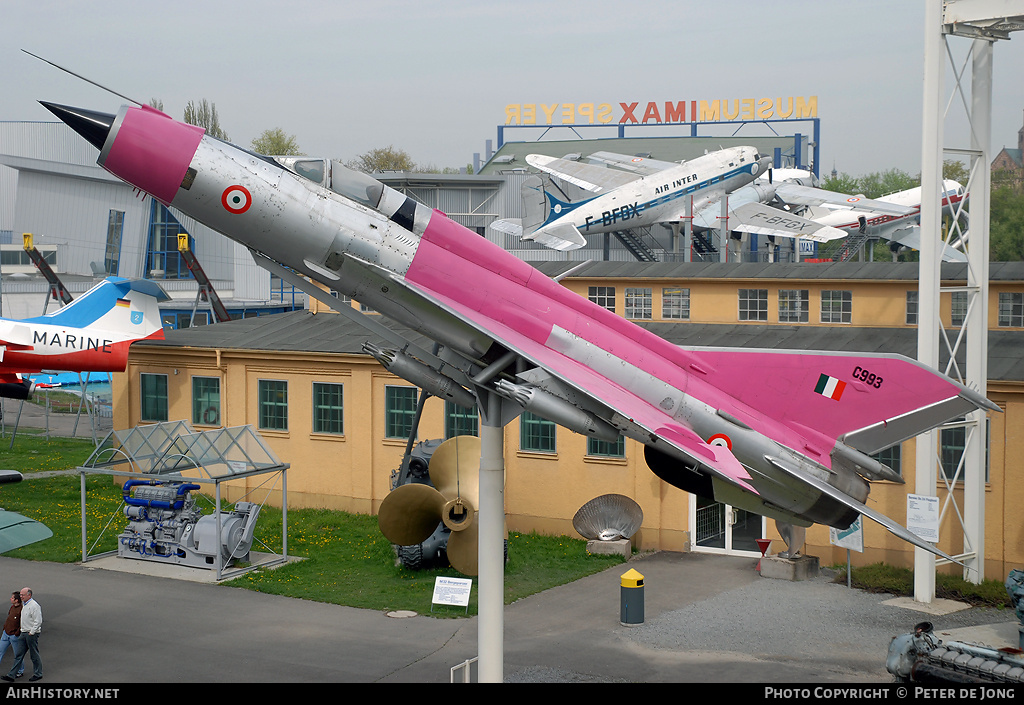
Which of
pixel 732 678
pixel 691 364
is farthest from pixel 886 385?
pixel 732 678

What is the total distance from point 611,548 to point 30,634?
518 inches

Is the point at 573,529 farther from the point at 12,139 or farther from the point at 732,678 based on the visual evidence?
the point at 12,139

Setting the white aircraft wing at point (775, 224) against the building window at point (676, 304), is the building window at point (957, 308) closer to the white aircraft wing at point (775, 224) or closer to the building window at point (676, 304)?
the building window at point (676, 304)

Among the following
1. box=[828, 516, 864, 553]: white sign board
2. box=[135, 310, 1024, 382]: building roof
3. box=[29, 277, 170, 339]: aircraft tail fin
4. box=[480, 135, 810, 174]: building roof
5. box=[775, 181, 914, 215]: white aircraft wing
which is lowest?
box=[828, 516, 864, 553]: white sign board

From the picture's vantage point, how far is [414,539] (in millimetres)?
19562

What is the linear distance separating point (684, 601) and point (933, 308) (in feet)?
26.1

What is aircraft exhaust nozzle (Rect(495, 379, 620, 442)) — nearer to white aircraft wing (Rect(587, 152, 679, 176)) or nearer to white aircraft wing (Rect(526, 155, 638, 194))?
white aircraft wing (Rect(526, 155, 638, 194))

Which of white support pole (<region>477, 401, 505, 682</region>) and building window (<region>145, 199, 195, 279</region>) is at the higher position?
building window (<region>145, 199, 195, 279</region>)

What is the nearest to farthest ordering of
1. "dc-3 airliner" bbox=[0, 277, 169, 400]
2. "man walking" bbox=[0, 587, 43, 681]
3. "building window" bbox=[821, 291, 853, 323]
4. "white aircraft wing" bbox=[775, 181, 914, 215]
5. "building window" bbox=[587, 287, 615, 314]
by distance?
"man walking" bbox=[0, 587, 43, 681], "building window" bbox=[821, 291, 853, 323], "building window" bbox=[587, 287, 615, 314], "dc-3 airliner" bbox=[0, 277, 169, 400], "white aircraft wing" bbox=[775, 181, 914, 215]

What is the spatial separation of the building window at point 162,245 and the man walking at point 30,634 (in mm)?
52549

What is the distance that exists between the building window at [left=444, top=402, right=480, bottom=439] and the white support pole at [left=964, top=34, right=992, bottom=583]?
12352 mm

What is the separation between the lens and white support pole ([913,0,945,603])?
18703 millimetres

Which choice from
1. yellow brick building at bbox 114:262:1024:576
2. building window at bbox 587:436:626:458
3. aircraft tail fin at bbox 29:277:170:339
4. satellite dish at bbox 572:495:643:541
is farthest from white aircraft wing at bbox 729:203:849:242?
aircraft tail fin at bbox 29:277:170:339

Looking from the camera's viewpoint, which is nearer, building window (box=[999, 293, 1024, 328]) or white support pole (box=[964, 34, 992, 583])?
white support pole (box=[964, 34, 992, 583])
